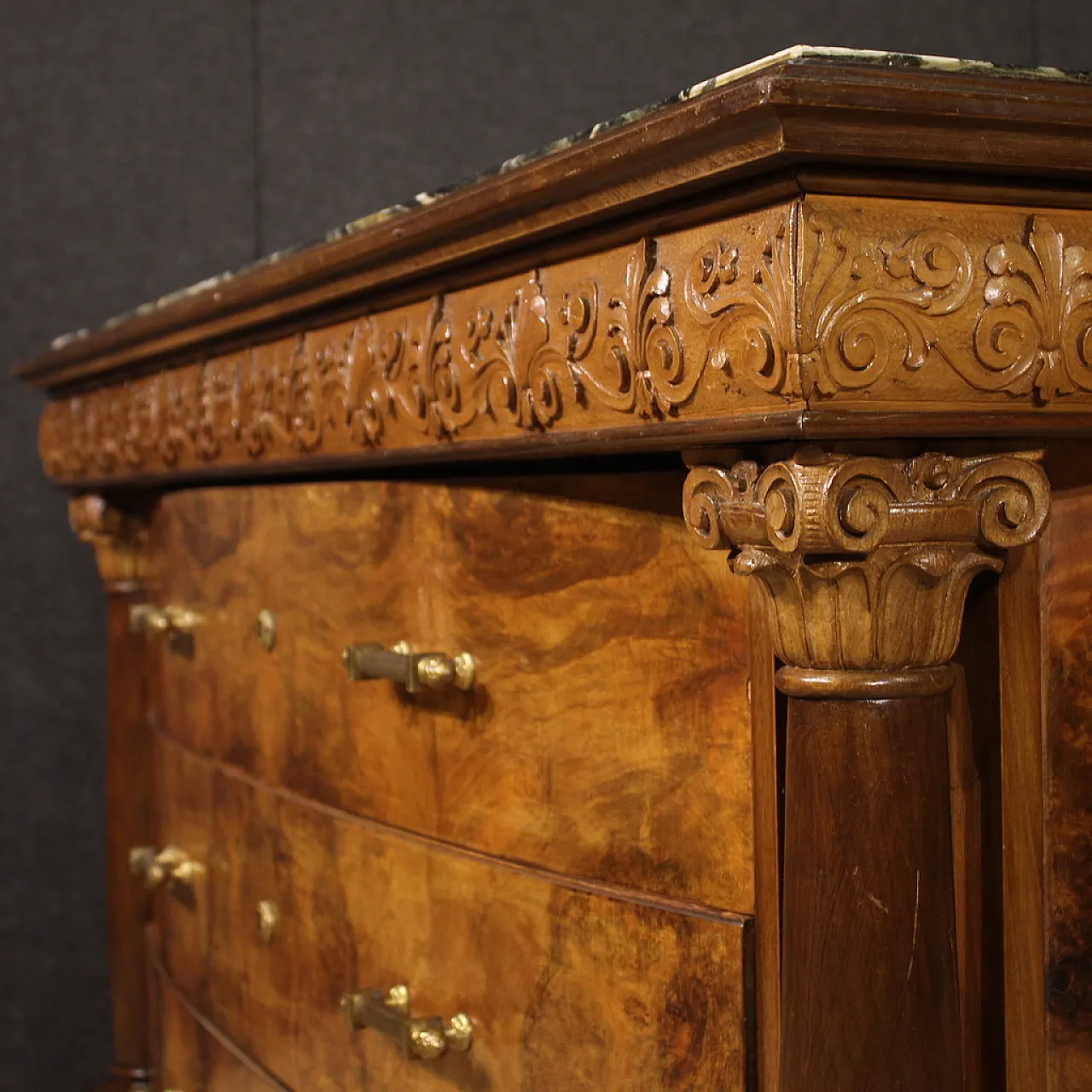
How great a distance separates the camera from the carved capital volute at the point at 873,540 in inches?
20.2

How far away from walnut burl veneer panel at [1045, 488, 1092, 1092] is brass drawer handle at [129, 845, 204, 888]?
708mm

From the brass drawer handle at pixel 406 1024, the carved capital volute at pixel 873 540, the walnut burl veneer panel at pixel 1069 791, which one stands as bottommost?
A: the brass drawer handle at pixel 406 1024

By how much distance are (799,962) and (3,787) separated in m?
1.59

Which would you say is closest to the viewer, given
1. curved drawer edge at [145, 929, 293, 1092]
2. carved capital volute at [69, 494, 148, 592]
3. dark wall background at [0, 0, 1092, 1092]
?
curved drawer edge at [145, 929, 293, 1092]

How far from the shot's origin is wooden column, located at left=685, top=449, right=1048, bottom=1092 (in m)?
0.53

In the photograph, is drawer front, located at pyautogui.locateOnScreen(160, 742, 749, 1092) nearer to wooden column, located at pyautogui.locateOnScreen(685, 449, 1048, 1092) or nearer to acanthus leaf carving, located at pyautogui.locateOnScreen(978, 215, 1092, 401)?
wooden column, located at pyautogui.locateOnScreen(685, 449, 1048, 1092)

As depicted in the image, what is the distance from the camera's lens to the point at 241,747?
1056 mm

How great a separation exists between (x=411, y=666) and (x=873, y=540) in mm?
331

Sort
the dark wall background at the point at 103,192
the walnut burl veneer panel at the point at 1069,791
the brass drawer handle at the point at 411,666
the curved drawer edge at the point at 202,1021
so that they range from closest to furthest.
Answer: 1. the walnut burl veneer panel at the point at 1069,791
2. the brass drawer handle at the point at 411,666
3. the curved drawer edge at the point at 202,1021
4. the dark wall background at the point at 103,192

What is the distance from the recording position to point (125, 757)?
1.41 meters

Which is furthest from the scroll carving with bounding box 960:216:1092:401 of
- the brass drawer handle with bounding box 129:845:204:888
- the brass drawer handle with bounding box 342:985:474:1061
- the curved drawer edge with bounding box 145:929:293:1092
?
the brass drawer handle with bounding box 129:845:204:888

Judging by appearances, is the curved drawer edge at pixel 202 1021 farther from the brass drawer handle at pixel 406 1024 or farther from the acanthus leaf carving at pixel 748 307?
A: the acanthus leaf carving at pixel 748 307

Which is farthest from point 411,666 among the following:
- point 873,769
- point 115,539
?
point 115,539

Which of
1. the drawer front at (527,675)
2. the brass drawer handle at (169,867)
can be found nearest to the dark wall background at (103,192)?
the brass drawer handle at (169,867)
